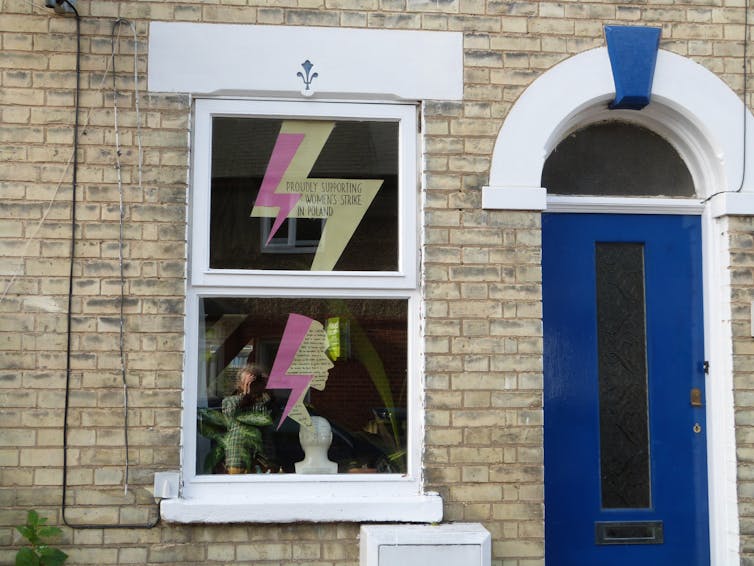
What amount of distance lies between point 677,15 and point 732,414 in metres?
2.18

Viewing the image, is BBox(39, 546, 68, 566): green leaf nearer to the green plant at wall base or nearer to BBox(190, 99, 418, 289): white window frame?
the green plant at wall base

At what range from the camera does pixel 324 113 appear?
4910 millimetres

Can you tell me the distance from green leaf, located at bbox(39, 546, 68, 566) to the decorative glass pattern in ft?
9.21

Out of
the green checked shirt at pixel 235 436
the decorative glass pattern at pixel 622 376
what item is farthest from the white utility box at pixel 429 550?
the decorative glass pattern at pixel 622 376

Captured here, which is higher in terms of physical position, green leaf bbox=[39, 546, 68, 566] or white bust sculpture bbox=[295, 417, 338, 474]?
white bust sculpture bbox=[295, 417, 338, 474]

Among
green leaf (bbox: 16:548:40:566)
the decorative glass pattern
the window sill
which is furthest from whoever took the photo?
the decorative glass pattern

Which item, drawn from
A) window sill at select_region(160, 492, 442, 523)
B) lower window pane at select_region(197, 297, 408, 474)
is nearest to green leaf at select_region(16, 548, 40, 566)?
Result: window sill at select_region(160, 492, 442, 523)

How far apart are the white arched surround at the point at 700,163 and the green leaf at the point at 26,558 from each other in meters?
2.81

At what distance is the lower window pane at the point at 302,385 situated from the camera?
483cm

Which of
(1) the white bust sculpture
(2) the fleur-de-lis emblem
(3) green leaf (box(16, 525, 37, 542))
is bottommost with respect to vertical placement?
(3) green leaf (box(16, 525, 37, 542))

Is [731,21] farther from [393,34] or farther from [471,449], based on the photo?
[471,449]

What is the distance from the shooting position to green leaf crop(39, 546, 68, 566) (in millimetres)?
4375

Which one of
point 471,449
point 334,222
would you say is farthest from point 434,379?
point 334,222

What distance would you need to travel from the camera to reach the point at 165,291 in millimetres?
4688
